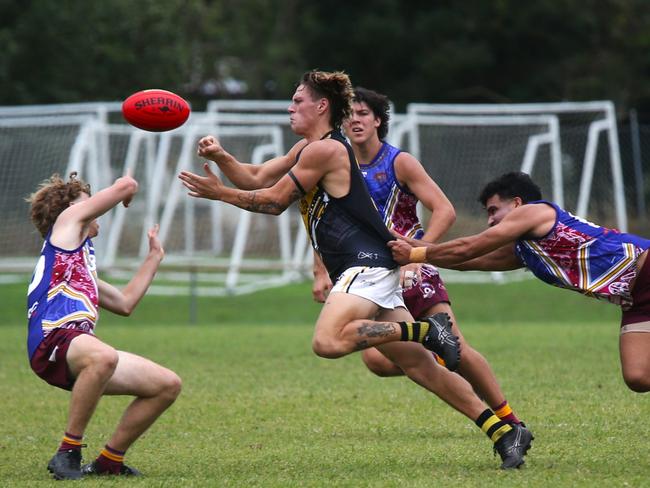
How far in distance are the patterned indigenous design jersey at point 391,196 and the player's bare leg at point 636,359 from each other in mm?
1744

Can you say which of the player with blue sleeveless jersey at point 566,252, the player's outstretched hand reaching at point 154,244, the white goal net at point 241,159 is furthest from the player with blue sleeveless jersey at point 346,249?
the white goal net at point 241,159

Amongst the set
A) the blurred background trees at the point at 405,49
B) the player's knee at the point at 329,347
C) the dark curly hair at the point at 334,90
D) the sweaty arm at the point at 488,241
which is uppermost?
the blurred background trees at the point at 405,49

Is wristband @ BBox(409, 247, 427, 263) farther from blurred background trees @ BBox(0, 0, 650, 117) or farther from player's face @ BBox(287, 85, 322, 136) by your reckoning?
blurred background trees @ BBox(0, 0, 650, 117)

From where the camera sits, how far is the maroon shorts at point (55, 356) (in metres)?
6.54

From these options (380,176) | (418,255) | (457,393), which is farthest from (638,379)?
(380,176)

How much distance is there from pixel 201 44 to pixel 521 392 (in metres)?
35.9

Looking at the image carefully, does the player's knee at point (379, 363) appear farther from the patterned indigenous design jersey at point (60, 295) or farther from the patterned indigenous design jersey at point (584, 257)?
the patterned indigenous design jersey at point (60, 295)

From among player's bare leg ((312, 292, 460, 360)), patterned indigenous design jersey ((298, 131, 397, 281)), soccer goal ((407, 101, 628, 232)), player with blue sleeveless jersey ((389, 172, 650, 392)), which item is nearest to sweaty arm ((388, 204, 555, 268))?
player with blue sleeveless jersey ((389, 172, 650, 392))

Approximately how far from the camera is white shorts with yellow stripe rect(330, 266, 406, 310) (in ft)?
22.5

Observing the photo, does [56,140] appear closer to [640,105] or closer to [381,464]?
[381,464]

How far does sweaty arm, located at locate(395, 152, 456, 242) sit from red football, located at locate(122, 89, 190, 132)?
1628 millimetres

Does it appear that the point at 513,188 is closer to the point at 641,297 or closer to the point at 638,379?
the point at 641,297

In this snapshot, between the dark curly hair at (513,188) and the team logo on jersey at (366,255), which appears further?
the dark curly hair at (513,188)

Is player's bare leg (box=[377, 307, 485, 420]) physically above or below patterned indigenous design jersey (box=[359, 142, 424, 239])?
below
